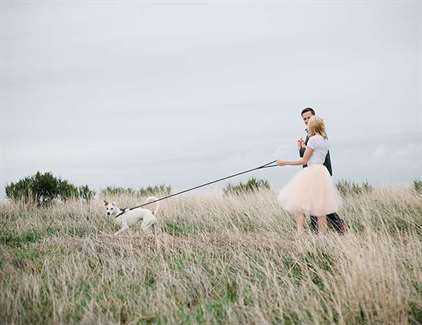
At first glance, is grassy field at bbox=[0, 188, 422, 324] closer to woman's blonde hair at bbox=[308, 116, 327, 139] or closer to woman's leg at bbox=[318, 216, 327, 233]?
woman's leg at bbox=[318, 216, 327, 233]

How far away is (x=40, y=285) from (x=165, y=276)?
5.00 ft

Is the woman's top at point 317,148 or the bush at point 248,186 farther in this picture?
the bush at point 248,186

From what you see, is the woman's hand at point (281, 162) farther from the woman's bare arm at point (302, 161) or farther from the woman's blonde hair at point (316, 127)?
the woman's blonde hair at point (316, 127)

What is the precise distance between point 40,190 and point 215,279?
10509mm

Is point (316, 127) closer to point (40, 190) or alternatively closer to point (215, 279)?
point (215, 279)

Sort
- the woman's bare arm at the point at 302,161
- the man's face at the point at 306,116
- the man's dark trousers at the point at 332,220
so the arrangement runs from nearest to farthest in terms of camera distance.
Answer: the woman's bare arm at the point at 302,161
the man's dark trousers at the point at 332,220
the man's face at the point at 306,116

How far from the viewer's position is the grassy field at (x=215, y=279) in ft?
10.3

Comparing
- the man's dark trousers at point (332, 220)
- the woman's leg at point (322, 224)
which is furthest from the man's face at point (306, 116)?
the woman's leg at point (322, 224)

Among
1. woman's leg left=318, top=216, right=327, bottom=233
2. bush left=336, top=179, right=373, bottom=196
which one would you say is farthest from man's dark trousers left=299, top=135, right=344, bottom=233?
bush left=336, top=179, right=373, bottom=196

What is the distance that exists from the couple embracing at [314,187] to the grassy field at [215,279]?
1.73 feet

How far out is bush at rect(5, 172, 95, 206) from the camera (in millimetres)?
12289

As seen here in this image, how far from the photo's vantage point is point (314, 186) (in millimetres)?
5738

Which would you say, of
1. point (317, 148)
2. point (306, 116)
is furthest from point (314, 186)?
point (306, 116)

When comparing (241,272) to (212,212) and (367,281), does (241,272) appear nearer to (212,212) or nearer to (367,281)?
(367,281)
